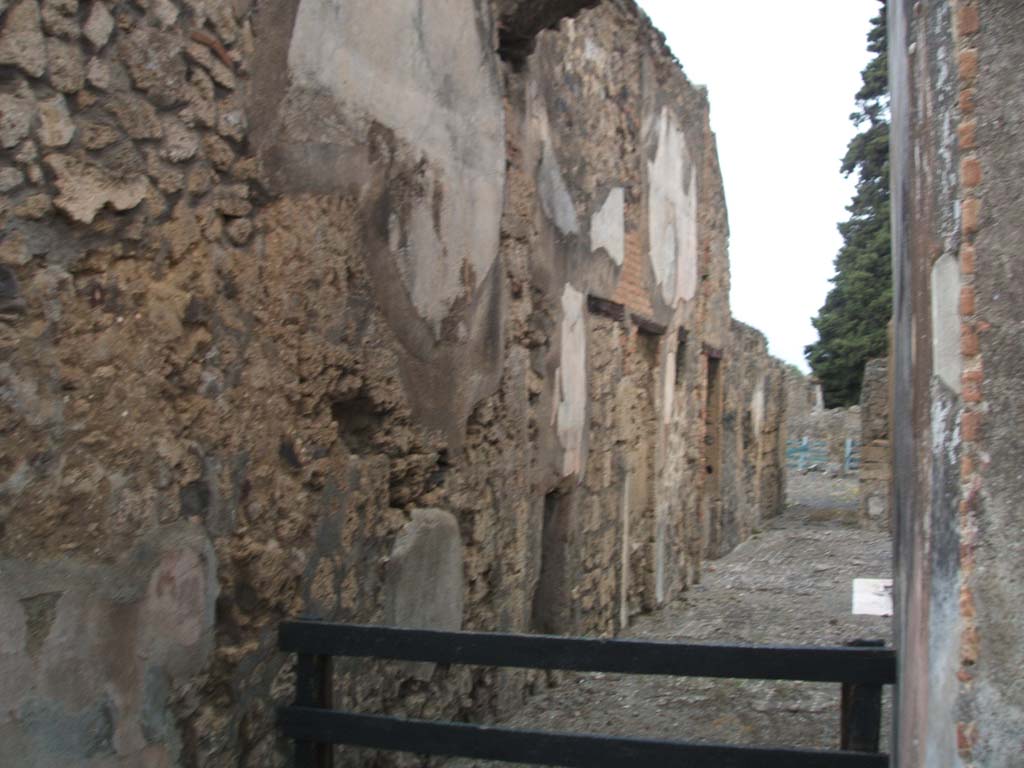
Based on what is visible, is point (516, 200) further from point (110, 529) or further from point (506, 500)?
point (110, 529)

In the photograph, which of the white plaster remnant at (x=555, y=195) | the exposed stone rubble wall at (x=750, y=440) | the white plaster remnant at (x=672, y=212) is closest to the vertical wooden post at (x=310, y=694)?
the white plaster remnant at (x=555, y=195)

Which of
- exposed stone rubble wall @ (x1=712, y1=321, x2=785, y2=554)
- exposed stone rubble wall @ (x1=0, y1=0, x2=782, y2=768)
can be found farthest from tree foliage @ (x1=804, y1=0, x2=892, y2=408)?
exposed stone rubble wall @ (x1=0, y1=0, x2=782, y2=768)

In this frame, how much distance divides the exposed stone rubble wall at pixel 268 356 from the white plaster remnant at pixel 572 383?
0.07ft

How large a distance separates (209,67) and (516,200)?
2.00 meters

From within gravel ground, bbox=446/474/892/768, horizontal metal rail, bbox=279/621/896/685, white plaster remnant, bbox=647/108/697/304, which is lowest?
gravel ground, bbox=446/474/892/768

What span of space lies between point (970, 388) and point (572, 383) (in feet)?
11.2

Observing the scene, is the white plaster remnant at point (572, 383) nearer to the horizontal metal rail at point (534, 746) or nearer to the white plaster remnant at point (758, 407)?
the horizontal metal rail at point (534, 746)

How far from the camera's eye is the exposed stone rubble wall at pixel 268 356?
2.00m

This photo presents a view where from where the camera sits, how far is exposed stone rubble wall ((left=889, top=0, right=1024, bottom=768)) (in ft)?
5.90

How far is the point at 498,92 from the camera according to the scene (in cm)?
416

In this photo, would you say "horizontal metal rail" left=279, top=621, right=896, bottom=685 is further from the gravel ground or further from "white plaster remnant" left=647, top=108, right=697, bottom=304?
"white plaster remnant" left=647, top=108, right=697, bottom=304

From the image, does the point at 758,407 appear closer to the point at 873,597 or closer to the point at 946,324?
the point at 873,597

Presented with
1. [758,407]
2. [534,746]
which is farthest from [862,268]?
[534,746]

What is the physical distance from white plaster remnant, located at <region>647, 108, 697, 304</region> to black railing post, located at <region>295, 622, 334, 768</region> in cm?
466
